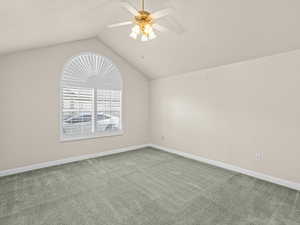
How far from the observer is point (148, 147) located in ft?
17.0

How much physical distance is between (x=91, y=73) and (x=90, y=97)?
2.11 ft

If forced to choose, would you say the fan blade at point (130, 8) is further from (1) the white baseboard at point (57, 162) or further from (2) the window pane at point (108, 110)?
(1) the white baseboard at point (57, 162)

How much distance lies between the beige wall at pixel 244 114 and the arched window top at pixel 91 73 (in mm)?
1718

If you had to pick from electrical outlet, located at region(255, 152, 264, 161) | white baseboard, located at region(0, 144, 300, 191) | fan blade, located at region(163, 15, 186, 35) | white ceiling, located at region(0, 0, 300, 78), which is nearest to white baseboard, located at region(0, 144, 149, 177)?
white baseboard, located at region(0, 144, 300, 191)

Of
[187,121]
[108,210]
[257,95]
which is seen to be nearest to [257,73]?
[257,95]

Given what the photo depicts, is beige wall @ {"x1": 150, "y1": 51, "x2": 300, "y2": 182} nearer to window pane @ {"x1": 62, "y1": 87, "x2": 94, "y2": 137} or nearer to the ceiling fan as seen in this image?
the ceiling fan

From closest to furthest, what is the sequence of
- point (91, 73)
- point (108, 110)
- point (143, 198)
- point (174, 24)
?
point (143, 198), point (174, 24), point (91, 73), point (108, 110)

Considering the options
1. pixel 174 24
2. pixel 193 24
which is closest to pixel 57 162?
pixel 174 24

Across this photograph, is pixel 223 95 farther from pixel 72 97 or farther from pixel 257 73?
pixel 72 97

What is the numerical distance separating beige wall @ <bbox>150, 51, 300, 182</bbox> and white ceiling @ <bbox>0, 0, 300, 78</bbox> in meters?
0.32

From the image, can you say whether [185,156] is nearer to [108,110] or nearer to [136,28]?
[108,110]

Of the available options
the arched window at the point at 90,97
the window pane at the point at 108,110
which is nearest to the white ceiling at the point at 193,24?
the arched window at the point at 90,97

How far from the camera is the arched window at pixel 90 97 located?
3.79 m

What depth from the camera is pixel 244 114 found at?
310cm
